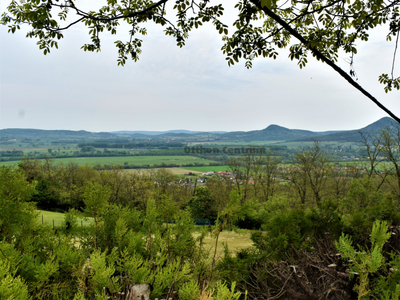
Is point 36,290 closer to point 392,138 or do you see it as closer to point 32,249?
point 32,249

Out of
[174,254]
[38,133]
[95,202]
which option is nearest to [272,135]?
[174,254]

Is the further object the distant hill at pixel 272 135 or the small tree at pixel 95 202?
the distant hill at pixel 272 135

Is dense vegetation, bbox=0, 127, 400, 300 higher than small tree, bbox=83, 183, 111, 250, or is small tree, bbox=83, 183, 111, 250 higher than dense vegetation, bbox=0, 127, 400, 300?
small tree, bbox=83, 183, 111, 250

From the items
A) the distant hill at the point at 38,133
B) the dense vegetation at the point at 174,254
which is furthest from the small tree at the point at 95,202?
the distant hill at the point at 38,133

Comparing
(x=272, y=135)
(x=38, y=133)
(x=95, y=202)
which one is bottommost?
(x=95, y=202)

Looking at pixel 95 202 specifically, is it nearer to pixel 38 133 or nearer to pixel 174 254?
pixel 174 254

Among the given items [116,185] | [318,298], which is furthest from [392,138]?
[116,185]

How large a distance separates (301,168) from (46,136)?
18134 centimetres

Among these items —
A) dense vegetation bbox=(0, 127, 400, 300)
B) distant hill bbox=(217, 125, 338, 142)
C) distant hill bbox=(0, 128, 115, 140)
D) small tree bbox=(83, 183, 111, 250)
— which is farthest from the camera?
distant hill bbox=(0, 128, 115, 140)

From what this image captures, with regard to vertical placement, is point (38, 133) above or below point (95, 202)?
above

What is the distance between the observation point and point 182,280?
1.55m

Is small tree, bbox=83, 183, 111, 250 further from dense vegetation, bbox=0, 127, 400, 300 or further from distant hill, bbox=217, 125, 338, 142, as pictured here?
distant hill, bbox=217, 125, 338, 142

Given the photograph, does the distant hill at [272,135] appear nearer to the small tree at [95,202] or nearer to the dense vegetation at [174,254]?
the dense vegetation at [174,254]

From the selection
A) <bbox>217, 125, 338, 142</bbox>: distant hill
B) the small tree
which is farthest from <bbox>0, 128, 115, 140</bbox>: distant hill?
the small tree
